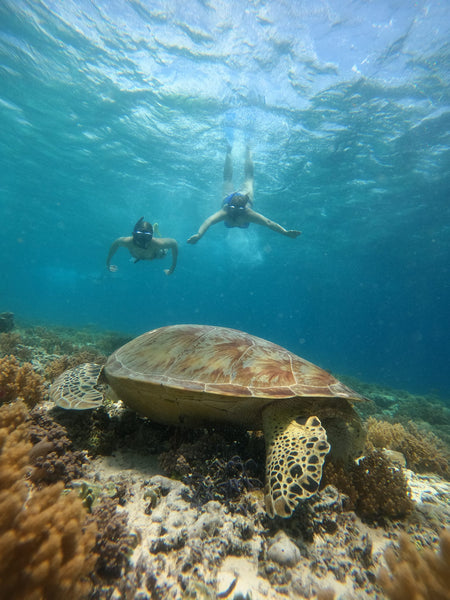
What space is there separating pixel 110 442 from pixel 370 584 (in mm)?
2592

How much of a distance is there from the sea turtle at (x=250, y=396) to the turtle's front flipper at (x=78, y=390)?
0.04ft

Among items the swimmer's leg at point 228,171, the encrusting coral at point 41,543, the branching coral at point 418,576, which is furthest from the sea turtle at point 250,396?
the swimmer's leg at point 228,171

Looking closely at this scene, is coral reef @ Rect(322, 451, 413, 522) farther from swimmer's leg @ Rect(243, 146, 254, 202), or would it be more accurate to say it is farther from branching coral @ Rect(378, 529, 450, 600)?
swimmer's leg @ Rect(243, 146, 254, 202)

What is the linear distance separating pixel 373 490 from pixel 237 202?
32.2 ft

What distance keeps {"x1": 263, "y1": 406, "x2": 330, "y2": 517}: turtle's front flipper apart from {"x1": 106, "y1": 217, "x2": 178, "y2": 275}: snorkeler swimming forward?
7.37 meters

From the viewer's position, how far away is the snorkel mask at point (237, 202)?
403 inches

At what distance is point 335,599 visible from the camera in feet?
5.33

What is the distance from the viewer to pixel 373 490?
242 cm

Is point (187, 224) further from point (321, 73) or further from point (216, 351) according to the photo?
A: point (216, 351)

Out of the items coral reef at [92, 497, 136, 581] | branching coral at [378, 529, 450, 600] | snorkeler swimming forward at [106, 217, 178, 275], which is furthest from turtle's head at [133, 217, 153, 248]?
branching coral at [378, 529, 450, 600]

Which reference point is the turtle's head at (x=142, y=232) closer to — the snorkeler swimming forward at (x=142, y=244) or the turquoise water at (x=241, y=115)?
the snorkeler swimming forward at (x=142, y=244)

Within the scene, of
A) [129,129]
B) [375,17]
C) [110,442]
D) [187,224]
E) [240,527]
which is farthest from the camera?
[187,224]

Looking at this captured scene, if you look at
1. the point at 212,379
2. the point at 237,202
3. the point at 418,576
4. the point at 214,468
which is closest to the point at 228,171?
the point at 237,202

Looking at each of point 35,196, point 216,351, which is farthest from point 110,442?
point 35,196
